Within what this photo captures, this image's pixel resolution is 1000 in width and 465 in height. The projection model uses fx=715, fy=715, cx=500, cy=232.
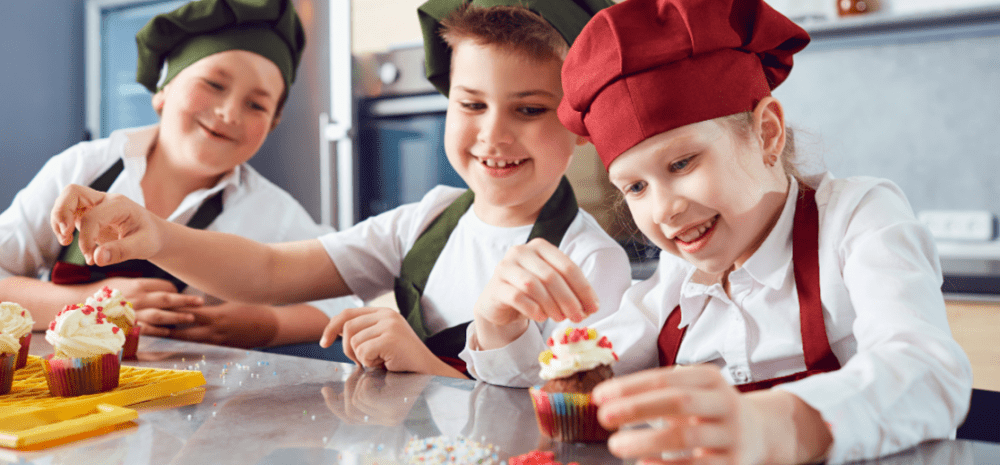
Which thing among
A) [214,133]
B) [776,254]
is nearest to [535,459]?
[776,254]

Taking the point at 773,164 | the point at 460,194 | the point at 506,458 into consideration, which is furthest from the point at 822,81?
the point at 506,458

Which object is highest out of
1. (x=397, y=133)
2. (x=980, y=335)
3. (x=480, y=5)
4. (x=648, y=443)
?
(x=480, y=5)

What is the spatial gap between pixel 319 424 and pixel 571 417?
0.90ft

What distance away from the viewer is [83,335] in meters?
0.97

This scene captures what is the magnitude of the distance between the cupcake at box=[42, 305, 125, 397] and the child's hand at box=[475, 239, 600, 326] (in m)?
0.52

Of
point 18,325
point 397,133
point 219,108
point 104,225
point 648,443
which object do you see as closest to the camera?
point 648,443

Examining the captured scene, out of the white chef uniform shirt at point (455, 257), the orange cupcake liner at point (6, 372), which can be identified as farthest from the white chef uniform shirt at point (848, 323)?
the orange cupcake liner at point (6, 372)

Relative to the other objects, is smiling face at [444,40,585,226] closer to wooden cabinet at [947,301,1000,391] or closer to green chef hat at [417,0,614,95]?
green chef hat at [417,0,614,95]

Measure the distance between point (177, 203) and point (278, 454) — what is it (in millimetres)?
1329

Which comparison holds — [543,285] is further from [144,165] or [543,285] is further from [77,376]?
[144,165]

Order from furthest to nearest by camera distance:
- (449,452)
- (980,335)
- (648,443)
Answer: (980,335)
(449,452)
(648,443)

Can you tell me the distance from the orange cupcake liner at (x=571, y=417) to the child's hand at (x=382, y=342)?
0.37 metres

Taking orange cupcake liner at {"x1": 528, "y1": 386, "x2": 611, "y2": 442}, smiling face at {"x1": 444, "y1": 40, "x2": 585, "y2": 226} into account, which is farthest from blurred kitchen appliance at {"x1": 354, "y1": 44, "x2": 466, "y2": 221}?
orange cupcake liner at {"x1": 528, "y1": 386, "x2": 611, "y2": 442}

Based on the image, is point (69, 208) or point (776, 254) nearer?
point (776, 254)
